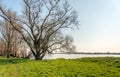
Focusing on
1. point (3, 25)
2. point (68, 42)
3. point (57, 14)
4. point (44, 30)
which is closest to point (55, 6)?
point (57, 14)

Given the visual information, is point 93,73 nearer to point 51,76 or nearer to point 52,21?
point 51,76

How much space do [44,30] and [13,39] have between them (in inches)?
911

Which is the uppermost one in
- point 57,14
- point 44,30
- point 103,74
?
point 57,14

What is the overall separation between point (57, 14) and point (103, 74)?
85.9 feet

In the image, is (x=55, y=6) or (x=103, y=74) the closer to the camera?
(x=103, y=74)

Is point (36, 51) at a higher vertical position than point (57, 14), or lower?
lower

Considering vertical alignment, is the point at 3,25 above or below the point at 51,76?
above

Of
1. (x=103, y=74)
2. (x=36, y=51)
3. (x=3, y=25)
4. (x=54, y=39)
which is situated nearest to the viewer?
(x=103, y=74)

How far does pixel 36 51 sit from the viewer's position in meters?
43.9

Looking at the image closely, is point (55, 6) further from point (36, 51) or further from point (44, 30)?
point (36, 51)

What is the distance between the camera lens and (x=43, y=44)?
44.9 meters

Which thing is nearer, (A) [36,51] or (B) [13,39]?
(A) [36,51]

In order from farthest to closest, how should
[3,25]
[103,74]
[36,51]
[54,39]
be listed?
[3,25], [54,39], [36,51], [103,74]

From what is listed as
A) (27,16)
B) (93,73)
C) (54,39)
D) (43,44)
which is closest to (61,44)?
(54,39)
